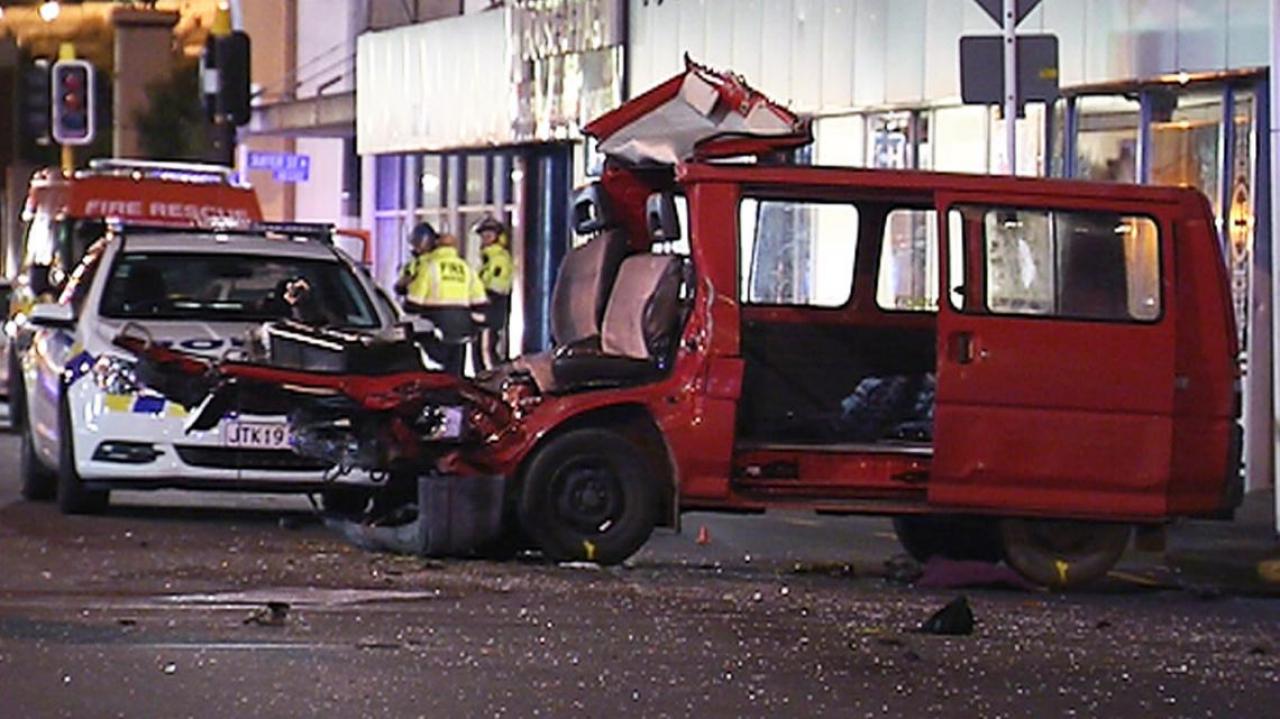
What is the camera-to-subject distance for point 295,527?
15656mm

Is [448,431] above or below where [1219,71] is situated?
below

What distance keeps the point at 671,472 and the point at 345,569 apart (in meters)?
1.49

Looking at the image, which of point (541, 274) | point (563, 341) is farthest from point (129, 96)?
point (563, 341)

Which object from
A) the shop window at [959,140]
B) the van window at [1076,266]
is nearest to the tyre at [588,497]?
the van window at [1076,266]

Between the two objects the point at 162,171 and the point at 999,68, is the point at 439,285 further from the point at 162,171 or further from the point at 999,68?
the point at 999,68

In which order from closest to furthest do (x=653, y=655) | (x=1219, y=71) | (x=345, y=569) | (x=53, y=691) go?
(x=53, y=691) < (x=653, y=655) < (x=345, y=569) < (x=1219, y=71)

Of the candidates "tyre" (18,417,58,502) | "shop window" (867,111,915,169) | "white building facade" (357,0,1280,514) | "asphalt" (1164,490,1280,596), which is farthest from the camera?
"shop window" (867,111,915,169)

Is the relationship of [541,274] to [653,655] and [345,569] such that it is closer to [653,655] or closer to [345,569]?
[345,569]

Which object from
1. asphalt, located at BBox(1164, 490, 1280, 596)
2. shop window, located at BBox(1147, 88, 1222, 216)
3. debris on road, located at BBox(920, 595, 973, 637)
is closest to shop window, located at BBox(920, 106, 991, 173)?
shop window, located at BBox(1147, 88, 1222, 216)

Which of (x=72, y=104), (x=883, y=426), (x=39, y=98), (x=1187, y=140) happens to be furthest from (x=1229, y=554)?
(x=39, y=98)

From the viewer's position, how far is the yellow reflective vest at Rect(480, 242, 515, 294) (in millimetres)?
25406

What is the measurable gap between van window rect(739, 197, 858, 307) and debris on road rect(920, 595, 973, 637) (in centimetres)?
232

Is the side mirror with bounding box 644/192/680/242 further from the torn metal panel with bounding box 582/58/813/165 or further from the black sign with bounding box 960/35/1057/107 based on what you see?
the black sign with bounding box 960/35/1057/107

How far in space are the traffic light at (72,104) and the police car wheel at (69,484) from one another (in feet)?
54.3
